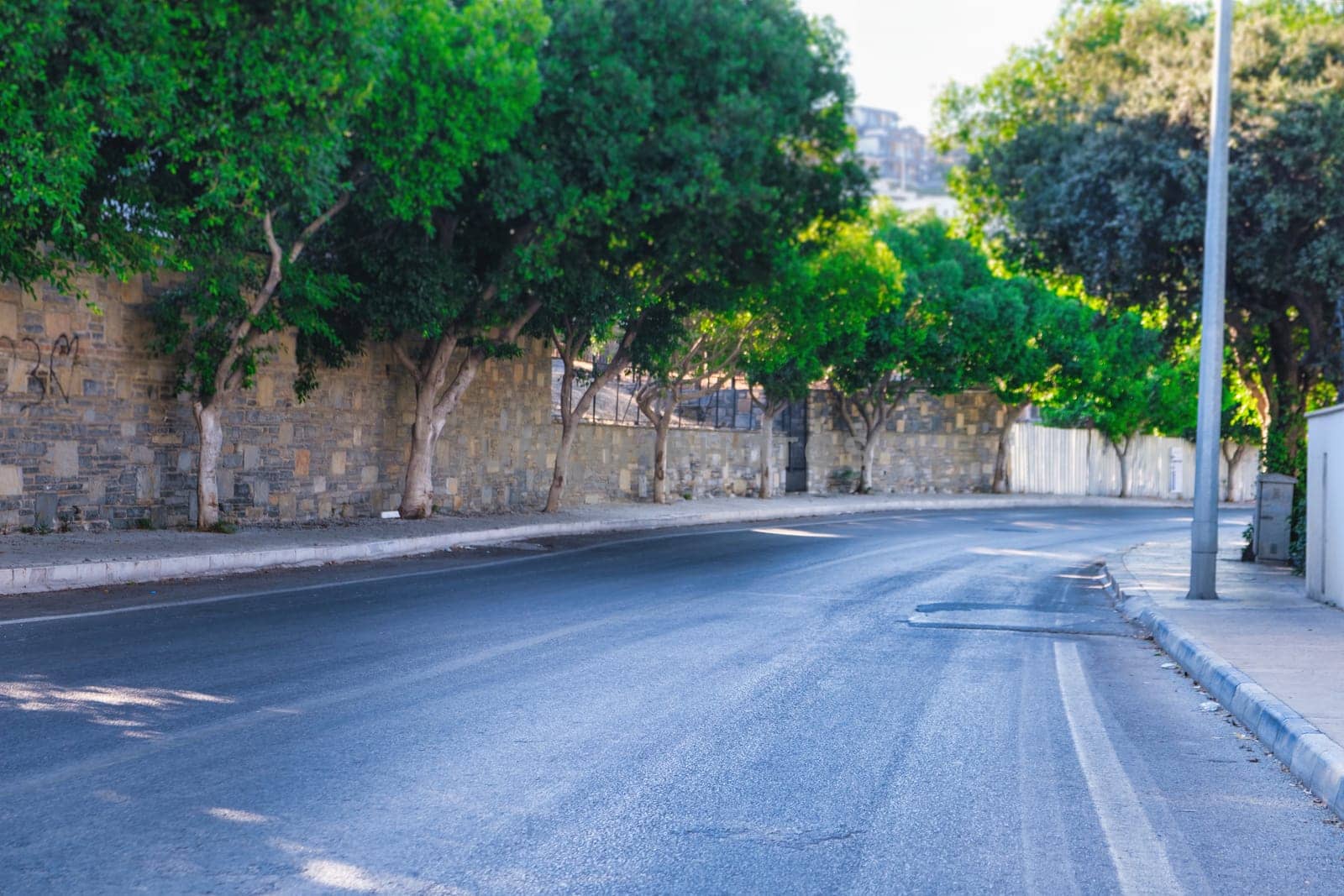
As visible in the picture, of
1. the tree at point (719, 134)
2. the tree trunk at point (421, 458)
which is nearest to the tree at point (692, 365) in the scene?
the tree trunk at point (421, 458)

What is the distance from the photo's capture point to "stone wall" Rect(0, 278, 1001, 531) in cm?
1580

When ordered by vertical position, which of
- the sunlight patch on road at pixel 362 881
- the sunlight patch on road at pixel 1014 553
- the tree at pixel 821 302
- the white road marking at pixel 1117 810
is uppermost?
the tree at pixel 821 302

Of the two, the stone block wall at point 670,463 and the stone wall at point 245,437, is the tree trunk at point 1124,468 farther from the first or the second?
the stone wall at point 245,437

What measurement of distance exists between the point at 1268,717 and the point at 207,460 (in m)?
14.3

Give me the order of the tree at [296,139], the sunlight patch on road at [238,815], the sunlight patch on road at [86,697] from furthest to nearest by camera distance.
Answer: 1. the tree at [296,139]
2. the sunlight patch on road at [86,697]
3. the sunlight patch on road at [238,815]

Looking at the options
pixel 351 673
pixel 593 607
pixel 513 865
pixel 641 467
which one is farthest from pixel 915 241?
pixel 513 865

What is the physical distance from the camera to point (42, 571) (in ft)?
41.1

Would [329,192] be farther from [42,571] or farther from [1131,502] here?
[1131,502]

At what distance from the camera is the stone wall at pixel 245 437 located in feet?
51.9

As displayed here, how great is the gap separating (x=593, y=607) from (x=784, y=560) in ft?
22.6

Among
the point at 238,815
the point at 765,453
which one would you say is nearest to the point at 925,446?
the point at 765,453

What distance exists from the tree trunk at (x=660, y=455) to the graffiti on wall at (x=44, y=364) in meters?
16.9

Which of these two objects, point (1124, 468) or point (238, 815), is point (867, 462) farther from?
point (238, 815)

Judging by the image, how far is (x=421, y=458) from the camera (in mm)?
22656
